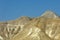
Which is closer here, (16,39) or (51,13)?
(16,39)

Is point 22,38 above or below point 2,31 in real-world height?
below

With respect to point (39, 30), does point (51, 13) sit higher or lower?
higher

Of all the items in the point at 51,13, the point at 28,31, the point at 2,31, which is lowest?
the point at 28,31

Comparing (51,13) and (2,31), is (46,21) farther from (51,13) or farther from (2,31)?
(51,13)

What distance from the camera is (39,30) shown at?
3756cm

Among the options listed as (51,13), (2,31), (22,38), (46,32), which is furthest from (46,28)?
(51,13)

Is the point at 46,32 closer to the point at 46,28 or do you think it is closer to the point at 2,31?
the point at 46,28

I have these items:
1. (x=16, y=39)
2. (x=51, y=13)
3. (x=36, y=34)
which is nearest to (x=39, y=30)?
(x=36, y=34)

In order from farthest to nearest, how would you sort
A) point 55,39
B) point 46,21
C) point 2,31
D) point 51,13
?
point 51,13 < point 2,31 < point 46,21 < point 55,39

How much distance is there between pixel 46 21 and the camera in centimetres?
4003

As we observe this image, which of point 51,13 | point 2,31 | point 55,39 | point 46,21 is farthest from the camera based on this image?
point 51,13

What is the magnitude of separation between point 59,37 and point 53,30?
1997 mm

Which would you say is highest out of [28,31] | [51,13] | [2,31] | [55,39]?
[51,13]

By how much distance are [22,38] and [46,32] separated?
3224 mm
